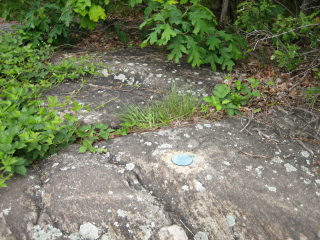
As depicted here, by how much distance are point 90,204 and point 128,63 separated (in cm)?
264

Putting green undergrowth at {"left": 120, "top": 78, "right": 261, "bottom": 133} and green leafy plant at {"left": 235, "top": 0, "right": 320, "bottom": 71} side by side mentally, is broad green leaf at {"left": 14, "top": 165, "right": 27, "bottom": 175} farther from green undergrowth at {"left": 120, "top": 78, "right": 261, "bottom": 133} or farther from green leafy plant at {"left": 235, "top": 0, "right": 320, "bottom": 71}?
green leafy plant at {"left": 235, "top": 0, "right": 320, "bottom": 71}

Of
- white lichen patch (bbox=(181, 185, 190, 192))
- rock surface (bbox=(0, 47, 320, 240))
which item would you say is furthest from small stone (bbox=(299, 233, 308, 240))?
white lichen patch (bbox=(181, 185, 190, 192))

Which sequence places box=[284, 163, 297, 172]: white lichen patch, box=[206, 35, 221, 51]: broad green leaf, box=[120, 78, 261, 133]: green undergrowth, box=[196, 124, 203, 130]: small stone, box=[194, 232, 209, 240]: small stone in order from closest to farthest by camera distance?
box=[194, 232, 209, 240]: small stone < box=[284, 163, 297, 172]: white lichen patch < box=[196, 124, 203, 130]: small stone < box=[120, 78, 261, 133]: green undergrowth < box=[206, 35, 221, 51]: broad green leaf

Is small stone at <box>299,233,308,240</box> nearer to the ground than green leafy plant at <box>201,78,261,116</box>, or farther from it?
nearer to the ground

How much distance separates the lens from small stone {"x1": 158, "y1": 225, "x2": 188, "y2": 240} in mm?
2145

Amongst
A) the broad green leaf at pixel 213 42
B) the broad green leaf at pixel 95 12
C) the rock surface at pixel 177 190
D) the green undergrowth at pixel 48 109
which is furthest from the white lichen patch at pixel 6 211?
the broad green leaf at pixel 213 42

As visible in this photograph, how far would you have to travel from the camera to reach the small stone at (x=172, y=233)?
7.04ft

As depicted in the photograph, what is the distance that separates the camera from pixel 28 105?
3273mm

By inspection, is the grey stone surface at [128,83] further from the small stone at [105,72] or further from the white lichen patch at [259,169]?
the white lichen patch at [259,169]

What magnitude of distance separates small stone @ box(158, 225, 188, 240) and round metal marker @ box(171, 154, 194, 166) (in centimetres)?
62

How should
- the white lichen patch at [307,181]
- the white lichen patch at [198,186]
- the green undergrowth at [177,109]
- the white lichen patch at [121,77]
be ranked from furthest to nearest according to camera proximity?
the white lichen patch at [121,77] < the green undergrowth at [177,109] < the white lichen patch at [307,181] < the white lichen patch at [198,186]

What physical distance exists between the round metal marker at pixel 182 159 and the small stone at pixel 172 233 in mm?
621

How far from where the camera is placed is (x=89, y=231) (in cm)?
214

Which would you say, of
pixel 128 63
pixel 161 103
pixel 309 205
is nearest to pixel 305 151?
pixel 309 205
